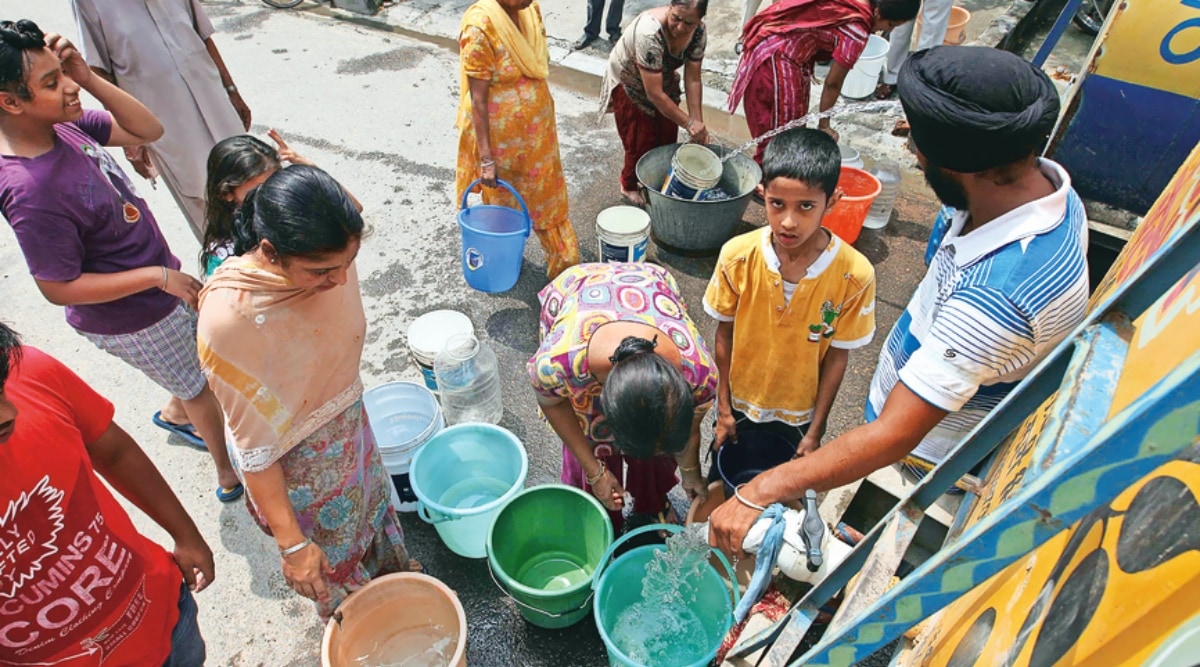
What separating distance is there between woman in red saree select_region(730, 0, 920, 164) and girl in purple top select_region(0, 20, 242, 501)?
12.0 feet

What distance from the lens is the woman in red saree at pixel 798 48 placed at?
166 inches

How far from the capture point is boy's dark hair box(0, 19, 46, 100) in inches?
81.7

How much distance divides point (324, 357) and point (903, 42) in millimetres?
6444

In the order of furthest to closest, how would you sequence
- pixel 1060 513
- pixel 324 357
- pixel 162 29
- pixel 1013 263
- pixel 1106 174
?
pixel 1106 174
pixel 162 29
pixel 324 357
pixel 1013 263
pixel 1060 513

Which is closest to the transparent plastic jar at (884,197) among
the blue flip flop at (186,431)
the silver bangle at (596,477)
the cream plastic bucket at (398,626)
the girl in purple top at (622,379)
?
the girl in purple top at (622,379)

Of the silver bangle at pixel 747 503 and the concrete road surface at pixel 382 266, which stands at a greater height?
the silver bangle at pixel 747 503

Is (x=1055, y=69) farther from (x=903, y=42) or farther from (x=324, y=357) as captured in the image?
(x=324, y=357)

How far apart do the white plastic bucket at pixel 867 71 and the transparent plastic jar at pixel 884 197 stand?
52.3 inches

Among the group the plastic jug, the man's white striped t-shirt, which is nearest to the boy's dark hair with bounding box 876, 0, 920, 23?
the man's white striped t-shirt

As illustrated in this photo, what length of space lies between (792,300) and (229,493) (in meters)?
2.89

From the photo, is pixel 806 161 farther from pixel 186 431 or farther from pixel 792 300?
pixel 186 431

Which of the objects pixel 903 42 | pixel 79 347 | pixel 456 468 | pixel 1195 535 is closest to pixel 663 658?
pixel 456 468

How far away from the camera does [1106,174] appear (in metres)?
3.75

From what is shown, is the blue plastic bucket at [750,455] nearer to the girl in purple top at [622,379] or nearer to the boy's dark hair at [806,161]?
the girl in purple top at [622,379]
